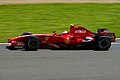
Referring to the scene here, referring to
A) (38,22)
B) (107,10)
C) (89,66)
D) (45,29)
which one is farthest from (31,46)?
(107,10)

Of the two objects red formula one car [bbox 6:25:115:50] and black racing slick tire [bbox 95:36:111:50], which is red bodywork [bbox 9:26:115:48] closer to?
red formula one car [bbox 6:25:115:50]

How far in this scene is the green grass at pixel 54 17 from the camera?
19.9 meters

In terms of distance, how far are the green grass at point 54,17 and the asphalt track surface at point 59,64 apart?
387 cm

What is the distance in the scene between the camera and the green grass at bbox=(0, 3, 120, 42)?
19938 mm

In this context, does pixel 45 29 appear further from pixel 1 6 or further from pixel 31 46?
pixel 1 6

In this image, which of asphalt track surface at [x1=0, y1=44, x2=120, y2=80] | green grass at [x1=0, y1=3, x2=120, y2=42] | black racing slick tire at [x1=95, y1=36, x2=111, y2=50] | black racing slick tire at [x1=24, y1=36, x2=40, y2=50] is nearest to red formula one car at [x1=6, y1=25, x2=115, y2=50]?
black racing slick tire at [x1=95, y1=36, x2=111, y2=50]

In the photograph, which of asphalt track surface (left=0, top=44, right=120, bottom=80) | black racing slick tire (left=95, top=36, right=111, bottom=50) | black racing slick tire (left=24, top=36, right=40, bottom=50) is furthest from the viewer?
black racing slick tire (left=95, top=36, right=111, bottom=50)

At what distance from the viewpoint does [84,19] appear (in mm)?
22953

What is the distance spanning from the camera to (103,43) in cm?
1410

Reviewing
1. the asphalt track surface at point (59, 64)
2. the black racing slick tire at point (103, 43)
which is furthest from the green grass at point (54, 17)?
the black racing slick tire at point (103, 43)

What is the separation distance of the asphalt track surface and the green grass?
387 centimetres

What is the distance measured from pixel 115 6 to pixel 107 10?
2.03 m

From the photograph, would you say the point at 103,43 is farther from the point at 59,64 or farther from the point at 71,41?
the point at 59,64

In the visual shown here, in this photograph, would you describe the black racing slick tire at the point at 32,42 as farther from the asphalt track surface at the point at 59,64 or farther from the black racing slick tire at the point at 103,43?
the black racing slick tire at the point at 103,43
